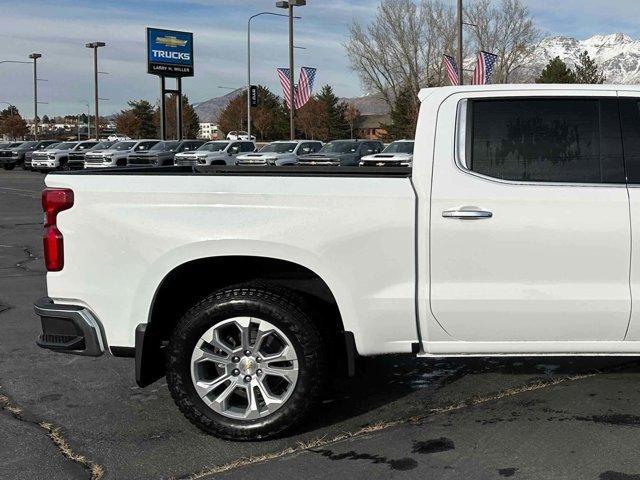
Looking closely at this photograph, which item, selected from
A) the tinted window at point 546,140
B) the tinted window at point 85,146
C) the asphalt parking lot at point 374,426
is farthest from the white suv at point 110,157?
the tinted window at point 546,140

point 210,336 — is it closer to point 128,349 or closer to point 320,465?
point 128,349

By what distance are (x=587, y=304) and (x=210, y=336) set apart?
6.24ft

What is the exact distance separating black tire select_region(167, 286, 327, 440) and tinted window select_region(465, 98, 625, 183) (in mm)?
1190

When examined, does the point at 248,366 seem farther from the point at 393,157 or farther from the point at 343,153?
the point at 343,153

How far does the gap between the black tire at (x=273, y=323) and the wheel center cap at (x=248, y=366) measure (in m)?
0.23

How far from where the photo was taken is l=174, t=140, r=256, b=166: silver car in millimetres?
Result: 31891

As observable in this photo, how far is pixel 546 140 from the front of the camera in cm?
384

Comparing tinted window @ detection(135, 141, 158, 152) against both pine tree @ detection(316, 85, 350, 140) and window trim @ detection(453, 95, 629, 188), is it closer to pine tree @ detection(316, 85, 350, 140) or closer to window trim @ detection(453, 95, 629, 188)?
window trim @ detection(453, 95, 629, 188)

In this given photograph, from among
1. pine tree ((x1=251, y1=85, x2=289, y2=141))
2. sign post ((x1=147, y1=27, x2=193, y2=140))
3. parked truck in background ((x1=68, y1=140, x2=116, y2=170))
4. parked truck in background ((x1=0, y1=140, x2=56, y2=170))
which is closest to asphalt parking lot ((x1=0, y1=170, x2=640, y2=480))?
parked truck in background ((x1=68, y1=140, x2=116, y2=170))

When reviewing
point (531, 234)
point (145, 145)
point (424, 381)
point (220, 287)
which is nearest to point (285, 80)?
point (145, 145)

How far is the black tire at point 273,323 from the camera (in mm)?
3820

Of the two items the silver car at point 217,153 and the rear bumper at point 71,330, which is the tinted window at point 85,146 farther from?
the rear bumper at point 71,330

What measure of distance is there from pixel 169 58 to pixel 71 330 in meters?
50.3

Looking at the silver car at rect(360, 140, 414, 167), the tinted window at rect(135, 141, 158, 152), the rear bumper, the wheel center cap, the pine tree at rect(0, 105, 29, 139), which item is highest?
the pine tree at rect(0, 105, 29, 139)
